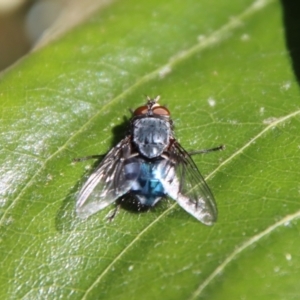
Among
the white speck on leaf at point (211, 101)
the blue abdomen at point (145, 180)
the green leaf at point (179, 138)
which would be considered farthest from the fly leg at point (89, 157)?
the white speck on leaf at point (211, 101)

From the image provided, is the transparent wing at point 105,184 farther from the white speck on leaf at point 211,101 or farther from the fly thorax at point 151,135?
the white speck on leaf at point 211,101

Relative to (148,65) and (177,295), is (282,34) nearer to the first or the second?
(148,65)

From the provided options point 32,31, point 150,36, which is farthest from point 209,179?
point 32,31

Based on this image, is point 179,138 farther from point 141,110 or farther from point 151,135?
point 141,110

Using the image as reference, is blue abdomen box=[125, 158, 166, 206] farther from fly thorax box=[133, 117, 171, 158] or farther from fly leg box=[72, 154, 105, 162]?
fly leg box=[72, 154, 105, 162]

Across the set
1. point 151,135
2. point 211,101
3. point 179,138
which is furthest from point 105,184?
point 211,101

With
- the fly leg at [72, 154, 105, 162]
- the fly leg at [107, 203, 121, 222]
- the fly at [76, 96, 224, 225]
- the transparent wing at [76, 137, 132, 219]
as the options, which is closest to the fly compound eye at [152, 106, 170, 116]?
the fly at [76, 96, 224, 225]
